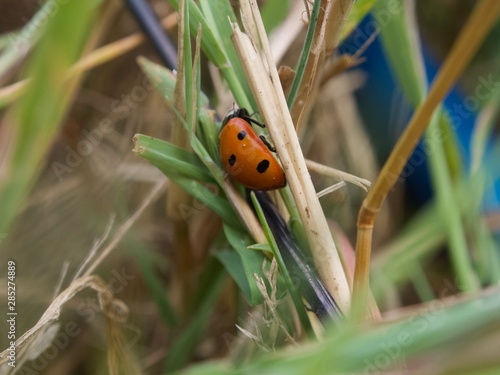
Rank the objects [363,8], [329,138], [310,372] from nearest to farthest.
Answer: [310,372], [363,8], [329,138]

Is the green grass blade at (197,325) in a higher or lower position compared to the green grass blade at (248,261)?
lower

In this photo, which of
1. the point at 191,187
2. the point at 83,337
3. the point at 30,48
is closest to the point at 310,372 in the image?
the point at 191,187

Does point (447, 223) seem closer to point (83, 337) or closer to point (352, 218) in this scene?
point (352, 218)

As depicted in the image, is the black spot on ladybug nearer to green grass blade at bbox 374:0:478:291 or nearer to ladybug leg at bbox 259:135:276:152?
ladybug leg at bbox 259:135:276:152

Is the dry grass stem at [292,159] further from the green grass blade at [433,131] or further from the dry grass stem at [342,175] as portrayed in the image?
the green grass blade at [433,131]

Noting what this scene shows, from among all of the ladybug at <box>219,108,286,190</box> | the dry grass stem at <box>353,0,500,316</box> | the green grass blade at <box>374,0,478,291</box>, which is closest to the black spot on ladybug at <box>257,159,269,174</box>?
the ladybug at <box>219,108,286,190</box>

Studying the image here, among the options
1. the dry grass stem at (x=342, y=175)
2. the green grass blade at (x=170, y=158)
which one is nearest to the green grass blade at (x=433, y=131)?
the dry grass stem at (x=342, y=175)

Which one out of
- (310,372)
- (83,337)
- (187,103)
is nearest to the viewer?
(310,372)

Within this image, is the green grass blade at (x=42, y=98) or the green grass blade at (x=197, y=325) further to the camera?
the green grass blade at (x=197, y=325)
